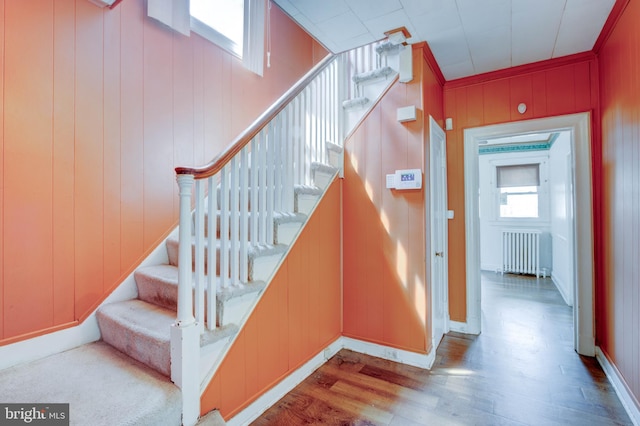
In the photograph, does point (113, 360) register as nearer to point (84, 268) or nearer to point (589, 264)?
point (84, 268)

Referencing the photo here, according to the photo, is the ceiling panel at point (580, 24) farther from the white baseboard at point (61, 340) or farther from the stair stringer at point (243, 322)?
the white baseboard at point (61, 340)

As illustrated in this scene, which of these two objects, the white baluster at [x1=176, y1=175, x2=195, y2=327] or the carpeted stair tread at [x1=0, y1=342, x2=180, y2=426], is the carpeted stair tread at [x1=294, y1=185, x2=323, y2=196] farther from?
the carpeted stair tread at [x1=0, y1=342, x2=180, y2=426]

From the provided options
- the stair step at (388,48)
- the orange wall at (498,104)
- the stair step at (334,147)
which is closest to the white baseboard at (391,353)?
the orange wall at (498,104)

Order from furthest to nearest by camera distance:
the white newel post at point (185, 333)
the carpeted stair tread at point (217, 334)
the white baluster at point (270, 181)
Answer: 1. the white baluster at point (270, 181)
2. the carpeted stair tread at point (217, 334)
3. the white newel post at point (185, 333)

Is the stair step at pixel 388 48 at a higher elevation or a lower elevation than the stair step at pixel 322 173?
higher

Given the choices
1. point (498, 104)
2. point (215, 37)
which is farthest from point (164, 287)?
point (498, 104)

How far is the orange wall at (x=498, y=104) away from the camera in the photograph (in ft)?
9.01

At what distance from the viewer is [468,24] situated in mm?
2273

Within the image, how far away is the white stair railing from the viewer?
150cm

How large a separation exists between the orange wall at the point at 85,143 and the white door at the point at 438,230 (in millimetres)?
2076

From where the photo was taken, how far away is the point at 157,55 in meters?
2.37

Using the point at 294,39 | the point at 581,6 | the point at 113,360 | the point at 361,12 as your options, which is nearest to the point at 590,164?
the point at 581,6

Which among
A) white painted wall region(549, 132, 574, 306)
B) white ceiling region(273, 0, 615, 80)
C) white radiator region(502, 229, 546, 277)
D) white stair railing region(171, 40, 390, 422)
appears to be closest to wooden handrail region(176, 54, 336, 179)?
white stair railing region(171, 40, 390, 422)

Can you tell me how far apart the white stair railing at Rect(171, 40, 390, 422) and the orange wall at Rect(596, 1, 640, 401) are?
1875mm
